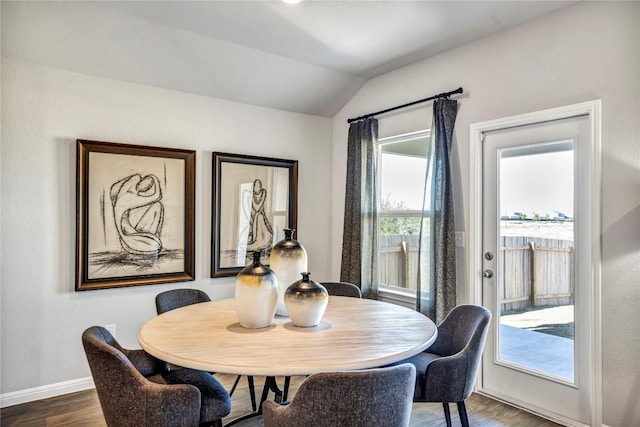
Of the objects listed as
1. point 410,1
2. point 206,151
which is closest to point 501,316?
point 410,1

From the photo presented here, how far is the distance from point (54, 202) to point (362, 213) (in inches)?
100

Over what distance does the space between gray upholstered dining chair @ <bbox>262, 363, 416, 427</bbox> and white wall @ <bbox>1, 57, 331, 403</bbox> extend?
2.40m

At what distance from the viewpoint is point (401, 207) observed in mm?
3822

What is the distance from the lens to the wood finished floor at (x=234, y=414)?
8.45 feet

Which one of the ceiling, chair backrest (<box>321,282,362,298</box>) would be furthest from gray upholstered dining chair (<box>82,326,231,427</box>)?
the ceiling

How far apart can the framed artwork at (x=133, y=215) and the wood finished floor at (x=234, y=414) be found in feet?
2.65

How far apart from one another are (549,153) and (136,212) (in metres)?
3.10

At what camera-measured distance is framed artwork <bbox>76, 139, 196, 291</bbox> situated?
303 centimetres

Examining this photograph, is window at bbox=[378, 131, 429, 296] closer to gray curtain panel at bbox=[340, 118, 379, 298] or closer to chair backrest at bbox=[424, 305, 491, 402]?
gray curtain panel at bbox=[340, 118, 379, 298]

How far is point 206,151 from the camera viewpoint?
143 inches

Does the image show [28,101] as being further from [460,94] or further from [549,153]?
[549,153]

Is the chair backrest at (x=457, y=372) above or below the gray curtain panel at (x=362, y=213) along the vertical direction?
below

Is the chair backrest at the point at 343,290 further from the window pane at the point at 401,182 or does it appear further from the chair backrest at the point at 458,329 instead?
the window pane at the point at 401,182

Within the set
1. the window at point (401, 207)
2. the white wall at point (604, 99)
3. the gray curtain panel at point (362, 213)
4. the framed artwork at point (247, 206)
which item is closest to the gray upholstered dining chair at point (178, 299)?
the framed artwork at point (247, 206)
